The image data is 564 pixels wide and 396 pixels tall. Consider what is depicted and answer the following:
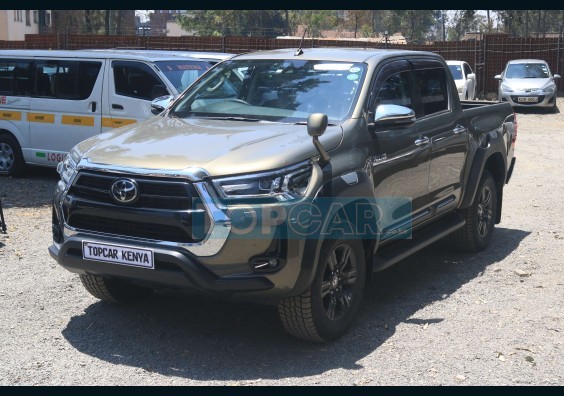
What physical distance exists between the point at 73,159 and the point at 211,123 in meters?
1.02

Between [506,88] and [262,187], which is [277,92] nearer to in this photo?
[262,187]

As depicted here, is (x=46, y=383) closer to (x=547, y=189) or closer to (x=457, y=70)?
(x=547, y=189)

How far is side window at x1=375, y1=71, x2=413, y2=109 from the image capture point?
618 cm

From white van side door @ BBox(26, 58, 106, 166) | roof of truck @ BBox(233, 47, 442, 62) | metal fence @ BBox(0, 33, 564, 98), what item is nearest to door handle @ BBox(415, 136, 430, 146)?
roof of truck @ BBox(233, 47, 442, 62)

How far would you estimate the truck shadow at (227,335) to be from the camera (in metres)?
5.01

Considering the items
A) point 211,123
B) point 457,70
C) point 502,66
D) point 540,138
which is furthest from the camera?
point 502,66

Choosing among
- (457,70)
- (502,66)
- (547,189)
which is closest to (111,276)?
(547,189)

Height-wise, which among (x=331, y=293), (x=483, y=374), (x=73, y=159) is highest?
(x=73, y=159)

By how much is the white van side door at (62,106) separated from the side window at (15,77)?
0.15 metres

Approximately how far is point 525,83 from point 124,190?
2170 cm

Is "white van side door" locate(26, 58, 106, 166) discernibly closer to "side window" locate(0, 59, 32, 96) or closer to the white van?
the white van

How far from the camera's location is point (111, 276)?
5.04m

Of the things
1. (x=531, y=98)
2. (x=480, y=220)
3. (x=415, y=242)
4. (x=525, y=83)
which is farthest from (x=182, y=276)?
(x=525, y=83)

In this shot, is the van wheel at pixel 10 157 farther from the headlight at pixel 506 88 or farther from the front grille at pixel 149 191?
the headlight at pixel 506 88
